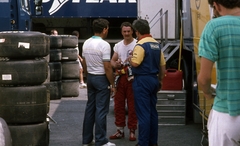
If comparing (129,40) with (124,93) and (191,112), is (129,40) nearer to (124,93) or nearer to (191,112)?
(124,93)

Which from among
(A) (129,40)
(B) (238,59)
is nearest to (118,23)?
(A) (129,40)

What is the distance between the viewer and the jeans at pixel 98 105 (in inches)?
299

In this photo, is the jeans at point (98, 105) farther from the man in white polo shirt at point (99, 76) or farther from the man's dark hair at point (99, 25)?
the man's dark hair at point (99, 25)

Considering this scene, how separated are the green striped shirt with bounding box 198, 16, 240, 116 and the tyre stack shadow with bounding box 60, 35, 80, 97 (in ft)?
33.2

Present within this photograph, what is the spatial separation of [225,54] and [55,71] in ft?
31.9

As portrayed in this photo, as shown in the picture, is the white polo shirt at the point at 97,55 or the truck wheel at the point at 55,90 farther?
the truck wheel at the point at 55,90

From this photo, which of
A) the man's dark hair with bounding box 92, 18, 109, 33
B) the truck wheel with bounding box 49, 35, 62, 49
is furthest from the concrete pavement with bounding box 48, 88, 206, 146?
the truck wheel with bounding box 49, 35, 62, 49

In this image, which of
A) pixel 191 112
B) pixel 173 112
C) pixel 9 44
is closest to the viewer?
pixel 9 44

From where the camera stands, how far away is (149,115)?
24.5ft

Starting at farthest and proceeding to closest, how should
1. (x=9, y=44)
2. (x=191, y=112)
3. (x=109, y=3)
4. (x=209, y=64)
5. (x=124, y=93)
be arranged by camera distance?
(x=109, y=3)
(x=191, y=112)
(x=124, y=93)
(x=9, y=44)
(x=209, y=64)

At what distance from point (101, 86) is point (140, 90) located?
1.81ft

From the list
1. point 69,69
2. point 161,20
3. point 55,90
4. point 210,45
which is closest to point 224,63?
point 210,45

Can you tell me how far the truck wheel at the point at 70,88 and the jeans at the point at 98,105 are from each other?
615cm

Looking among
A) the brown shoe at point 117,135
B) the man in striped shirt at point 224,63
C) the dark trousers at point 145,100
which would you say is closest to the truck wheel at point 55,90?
the brown shoe at point 117,135
